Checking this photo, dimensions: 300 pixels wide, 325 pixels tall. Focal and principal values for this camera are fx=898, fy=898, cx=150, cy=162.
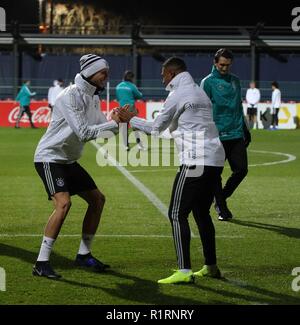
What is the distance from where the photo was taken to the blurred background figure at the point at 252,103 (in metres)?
37.8

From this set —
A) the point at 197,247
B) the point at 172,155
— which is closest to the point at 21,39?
the point at 172,155

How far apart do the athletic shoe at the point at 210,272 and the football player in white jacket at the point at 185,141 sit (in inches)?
11.6

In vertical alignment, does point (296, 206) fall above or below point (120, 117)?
below

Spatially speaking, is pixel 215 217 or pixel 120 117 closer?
pixel 120 117

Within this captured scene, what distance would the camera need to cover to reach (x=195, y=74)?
48.3 meters

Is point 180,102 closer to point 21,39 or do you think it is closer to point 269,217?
point 269,217

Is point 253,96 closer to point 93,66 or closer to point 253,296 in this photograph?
point 93,66

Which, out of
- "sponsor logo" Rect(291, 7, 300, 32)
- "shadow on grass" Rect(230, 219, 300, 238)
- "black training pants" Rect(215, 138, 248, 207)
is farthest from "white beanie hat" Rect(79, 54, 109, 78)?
"sponsor logo" Rect(291, 7, 300, 32)

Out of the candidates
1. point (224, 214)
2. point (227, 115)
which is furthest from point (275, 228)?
point (227, 115)

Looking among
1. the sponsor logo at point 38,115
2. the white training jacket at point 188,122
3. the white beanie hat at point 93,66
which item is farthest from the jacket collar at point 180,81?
the sponsor logo at point 38,115

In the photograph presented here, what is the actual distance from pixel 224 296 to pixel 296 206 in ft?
20.0

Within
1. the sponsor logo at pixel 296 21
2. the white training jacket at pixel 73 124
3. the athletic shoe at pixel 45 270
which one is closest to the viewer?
the white training jacket at pixel 73 124

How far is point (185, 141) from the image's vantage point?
320 inches

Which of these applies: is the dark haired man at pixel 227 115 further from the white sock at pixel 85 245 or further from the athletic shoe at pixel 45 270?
the athletic shoe at pixel 45 270
